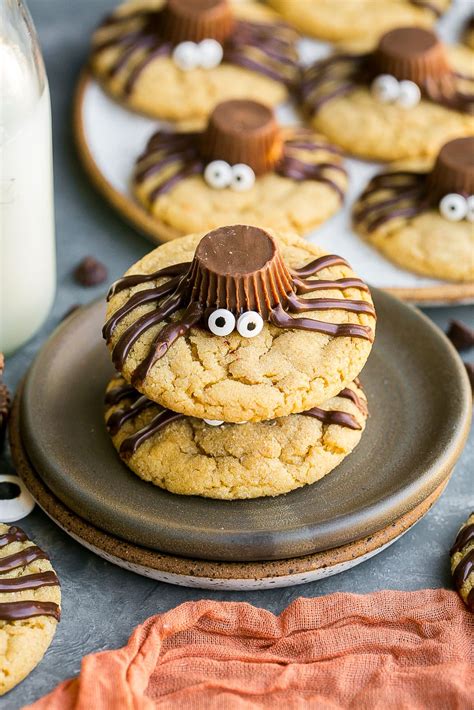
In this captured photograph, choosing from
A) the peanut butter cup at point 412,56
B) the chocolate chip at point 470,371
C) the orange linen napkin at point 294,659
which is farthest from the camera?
the peanut butter cup at point 412,56

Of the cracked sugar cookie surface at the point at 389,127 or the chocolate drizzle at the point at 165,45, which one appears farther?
the chocolate drizzle at the point at 165,45

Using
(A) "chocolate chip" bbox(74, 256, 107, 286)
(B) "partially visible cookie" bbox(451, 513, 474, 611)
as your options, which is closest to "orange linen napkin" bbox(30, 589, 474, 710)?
(B) "partially visible cookie" bbox(451, 513, 474, 611)

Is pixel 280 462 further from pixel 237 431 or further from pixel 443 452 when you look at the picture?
pixel 443 452

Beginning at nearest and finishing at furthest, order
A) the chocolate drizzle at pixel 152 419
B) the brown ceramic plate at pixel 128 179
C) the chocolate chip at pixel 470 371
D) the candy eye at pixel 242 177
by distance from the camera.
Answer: the chocolate drizzle at pixel 152 419
the chocolate chip at pixel 470 371
the brown ceramic plate at pixel 128 179
the candy eye at pixel 242 177

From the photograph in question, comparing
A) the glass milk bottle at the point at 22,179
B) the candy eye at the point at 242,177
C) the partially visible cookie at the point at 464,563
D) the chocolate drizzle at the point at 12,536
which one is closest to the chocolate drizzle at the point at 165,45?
the candy eye at the point at 242,177

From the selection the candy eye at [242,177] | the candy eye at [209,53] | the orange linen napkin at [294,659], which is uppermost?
the candy eye at [209,53]

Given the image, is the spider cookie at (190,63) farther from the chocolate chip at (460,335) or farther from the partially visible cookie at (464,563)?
the partially visible cookie at (464,563)
